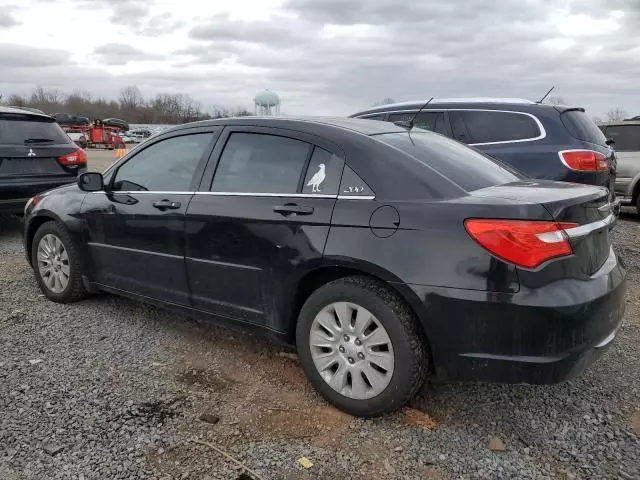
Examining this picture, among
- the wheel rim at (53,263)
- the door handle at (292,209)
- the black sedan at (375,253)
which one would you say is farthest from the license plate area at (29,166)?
the door handle at (292,209)

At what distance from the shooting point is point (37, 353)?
3.79 metres

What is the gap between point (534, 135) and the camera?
20.2ft

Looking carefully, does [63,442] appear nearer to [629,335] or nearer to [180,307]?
[180,307]

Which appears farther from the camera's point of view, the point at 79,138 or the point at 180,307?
the point at 79,138

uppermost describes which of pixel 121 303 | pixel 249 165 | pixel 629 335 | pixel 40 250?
pixel 249 165

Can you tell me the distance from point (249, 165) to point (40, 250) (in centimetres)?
253

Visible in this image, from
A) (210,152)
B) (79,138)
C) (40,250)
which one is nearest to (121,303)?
(40,250)

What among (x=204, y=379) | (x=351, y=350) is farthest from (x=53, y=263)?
(x=351, y=350)

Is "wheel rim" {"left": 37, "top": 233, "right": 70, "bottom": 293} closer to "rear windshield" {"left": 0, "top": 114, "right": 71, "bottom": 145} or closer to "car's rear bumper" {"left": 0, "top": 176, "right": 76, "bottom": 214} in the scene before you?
"car's rear bumper" {"left": 0, "top": 176, "right": 76, "bottom": 214}

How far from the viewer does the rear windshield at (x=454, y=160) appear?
10.2ft

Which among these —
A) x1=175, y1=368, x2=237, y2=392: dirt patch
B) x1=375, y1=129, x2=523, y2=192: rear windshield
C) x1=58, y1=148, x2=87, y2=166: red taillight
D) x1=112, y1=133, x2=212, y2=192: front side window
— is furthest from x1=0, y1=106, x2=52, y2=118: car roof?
x1=375, y1=129, x2=523, y2=192: rear windshield

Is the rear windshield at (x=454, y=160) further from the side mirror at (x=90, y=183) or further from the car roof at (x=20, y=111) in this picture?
the car roof at (x=20, y=111)

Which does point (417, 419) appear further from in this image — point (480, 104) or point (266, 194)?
point (480, 104)

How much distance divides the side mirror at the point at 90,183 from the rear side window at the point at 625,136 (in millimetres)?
8894
